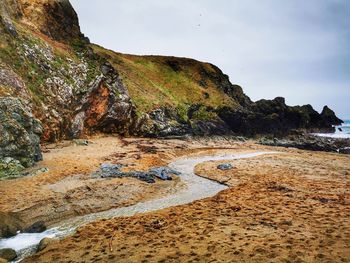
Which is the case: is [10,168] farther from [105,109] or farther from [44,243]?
[105,109]

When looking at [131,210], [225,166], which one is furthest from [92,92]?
[131,210]

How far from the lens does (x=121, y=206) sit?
16719 millimetres

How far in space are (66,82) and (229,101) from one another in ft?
153

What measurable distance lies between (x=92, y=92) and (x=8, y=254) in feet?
109

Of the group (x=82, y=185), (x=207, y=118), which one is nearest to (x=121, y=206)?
(x=82, y=185)

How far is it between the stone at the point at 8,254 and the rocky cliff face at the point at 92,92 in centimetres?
1104

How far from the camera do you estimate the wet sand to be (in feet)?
32.4

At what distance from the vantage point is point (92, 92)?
1657 inches

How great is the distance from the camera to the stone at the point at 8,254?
34.8ft

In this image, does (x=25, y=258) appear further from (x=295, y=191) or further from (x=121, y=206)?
(x=295, y=191)

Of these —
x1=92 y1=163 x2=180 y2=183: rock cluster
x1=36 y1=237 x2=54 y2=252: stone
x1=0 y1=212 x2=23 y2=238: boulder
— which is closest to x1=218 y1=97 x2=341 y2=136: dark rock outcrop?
x1=92 y1=163 x2=180 y2=183: rock cluster

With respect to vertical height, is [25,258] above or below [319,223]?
below

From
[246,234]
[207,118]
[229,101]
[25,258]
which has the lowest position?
[25,258]

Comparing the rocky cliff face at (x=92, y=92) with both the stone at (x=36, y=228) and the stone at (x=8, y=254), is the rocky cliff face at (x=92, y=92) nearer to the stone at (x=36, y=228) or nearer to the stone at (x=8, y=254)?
the stone at (x=36, y=228)
